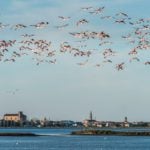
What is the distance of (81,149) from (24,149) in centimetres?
1419

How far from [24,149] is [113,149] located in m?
20.3

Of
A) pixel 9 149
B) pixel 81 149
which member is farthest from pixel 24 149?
pixel 81 149

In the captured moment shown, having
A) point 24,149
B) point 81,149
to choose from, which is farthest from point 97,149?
point 24,149

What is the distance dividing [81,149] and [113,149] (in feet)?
28.6

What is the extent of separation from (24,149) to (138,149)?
85.3 feet

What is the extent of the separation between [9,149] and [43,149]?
762cm

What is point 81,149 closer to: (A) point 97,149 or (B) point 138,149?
(A) point 97,149

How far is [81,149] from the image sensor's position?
14662 centimetres

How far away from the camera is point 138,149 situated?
486 ft

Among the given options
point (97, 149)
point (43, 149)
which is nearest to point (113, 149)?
point (97, 149)

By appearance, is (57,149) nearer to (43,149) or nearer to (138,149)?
(43,149)

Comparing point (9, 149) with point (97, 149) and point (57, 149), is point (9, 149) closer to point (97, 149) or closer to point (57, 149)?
point (57, 149)

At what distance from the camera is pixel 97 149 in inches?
5763

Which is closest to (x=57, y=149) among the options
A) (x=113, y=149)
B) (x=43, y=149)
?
(x=43, y=149)
